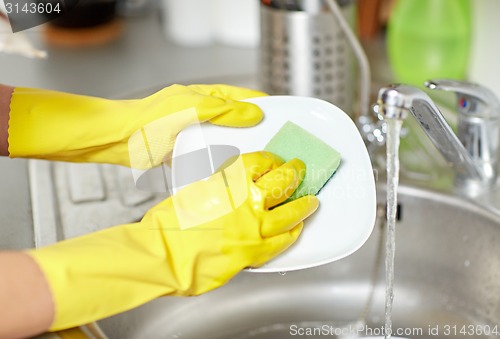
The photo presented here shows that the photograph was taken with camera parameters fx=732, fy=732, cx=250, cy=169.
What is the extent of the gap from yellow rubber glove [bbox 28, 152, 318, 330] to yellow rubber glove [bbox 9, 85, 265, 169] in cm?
8

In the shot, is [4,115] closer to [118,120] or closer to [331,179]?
[118,120]

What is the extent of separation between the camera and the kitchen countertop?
1276mm

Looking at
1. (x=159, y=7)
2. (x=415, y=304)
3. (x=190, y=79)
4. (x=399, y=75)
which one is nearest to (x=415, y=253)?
(x=415, y=304)

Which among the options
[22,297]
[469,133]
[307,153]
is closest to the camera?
[22,297]

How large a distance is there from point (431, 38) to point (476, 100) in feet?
0.84

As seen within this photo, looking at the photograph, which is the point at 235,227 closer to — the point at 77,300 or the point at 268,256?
the point at 268,256

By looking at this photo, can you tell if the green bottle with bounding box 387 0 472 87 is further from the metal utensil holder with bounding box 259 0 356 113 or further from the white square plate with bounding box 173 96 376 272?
the white square plate with bounding box 173 96 376 272

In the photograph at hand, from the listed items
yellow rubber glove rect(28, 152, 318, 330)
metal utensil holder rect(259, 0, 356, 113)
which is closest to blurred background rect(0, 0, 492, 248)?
metal utensil holder rect(259, 0, 356, 113)

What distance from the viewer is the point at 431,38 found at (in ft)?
3.82

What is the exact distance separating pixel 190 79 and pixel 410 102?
64cm

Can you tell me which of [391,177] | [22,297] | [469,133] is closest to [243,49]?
[469,133]

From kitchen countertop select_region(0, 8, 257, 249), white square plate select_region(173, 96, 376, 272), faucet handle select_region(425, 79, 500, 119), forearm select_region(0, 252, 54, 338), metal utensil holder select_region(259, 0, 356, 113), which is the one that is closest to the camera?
forearm select_region(0, 252, 54, 338)

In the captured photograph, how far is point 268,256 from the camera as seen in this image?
0.76 m

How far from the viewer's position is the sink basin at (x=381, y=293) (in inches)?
38.3
